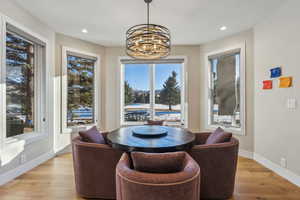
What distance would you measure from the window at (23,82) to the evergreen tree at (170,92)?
9.21 ft

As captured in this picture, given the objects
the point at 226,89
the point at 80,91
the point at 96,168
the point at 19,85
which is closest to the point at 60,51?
the point at 80,91

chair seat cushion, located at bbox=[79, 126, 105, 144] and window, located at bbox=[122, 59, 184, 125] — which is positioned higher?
window, located at bbox=[122, 59, 184, 125]

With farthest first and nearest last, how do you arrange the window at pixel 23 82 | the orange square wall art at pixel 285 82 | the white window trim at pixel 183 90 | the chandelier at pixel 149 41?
the white window trim at pixel 183 90 < the window at pixel 23 82 < the orange square wall art at pixel 285 82 < the chandelier at pixel 149 41

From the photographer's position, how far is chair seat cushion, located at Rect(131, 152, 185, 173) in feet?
4.24

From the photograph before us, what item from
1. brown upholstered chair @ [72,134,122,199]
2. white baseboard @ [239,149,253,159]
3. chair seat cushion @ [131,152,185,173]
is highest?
chair seat cushion @ [131,152,185,173]

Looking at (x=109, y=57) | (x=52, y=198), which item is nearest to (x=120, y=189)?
(x=52, y=198)

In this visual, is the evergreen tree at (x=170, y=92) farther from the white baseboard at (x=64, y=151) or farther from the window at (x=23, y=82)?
the window at (x=23, y=82)

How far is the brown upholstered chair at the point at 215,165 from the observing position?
1924 millimetres

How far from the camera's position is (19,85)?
289 centimetres

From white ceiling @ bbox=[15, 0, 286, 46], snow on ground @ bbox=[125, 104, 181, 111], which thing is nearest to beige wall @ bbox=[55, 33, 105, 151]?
white ceiling @ bbox=[15, 0, 286, 46]

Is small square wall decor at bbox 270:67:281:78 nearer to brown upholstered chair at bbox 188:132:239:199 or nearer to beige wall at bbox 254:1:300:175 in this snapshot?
beige wall at bbox 254:1:300:175

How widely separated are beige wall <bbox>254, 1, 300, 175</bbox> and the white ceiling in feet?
0.91

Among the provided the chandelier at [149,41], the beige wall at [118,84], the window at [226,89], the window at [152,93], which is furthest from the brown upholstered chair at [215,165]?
the window at [152,93]

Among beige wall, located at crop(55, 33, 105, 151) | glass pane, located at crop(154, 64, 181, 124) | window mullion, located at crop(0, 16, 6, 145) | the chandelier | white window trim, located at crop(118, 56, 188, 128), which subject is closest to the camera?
the chandelier
